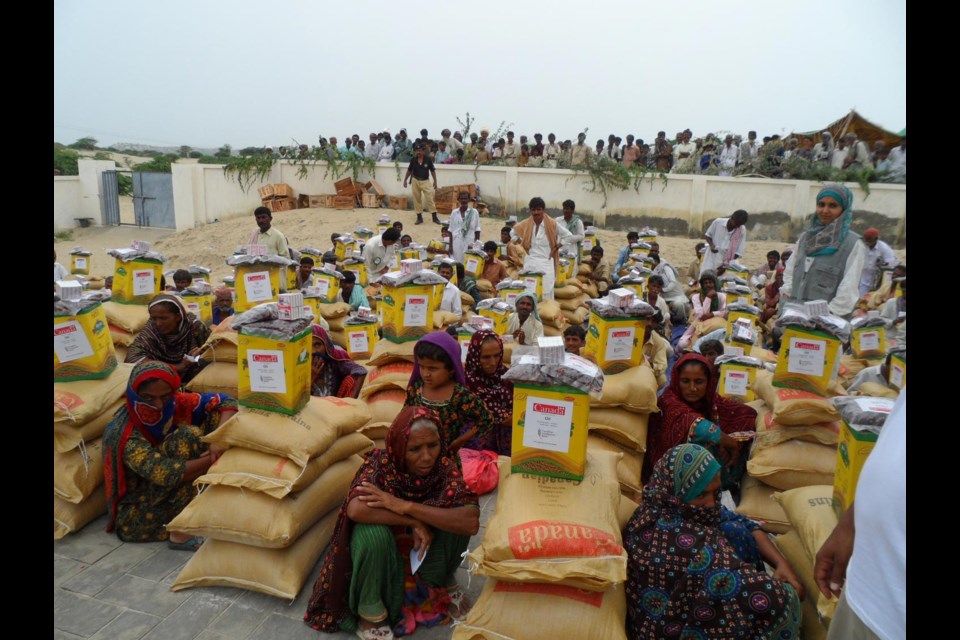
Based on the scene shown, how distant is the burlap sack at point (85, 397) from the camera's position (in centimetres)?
Answer: 315

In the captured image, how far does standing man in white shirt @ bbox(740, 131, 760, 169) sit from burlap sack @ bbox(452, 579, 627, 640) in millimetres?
15531

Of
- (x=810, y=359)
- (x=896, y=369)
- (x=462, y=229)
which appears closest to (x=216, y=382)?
(x=810, y=359)

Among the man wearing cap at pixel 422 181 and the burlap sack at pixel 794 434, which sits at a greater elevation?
the man wearing cap at pixel 422 181

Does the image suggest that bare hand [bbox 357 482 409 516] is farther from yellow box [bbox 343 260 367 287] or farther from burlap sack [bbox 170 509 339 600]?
yellow box [bbox 343 260 367 287]

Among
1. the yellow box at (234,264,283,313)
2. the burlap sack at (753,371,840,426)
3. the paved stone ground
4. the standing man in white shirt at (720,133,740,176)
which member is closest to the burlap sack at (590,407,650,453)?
the burlap sack at (753,371,840,426)

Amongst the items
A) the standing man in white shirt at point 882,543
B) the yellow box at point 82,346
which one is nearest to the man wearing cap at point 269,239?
the yellow box at point 82,346

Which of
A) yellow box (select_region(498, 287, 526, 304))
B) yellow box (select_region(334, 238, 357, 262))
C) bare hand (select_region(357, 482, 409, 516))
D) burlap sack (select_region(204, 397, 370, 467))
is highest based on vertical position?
yellow box (select_region(334, 238, 357, 262))

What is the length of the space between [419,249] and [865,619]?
7.89m

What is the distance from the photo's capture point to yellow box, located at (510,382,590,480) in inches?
97.3

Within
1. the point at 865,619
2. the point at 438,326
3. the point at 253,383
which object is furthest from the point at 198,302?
the point at 865,619

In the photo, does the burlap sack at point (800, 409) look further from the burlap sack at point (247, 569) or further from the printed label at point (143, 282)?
the printed label at point (143, 282)

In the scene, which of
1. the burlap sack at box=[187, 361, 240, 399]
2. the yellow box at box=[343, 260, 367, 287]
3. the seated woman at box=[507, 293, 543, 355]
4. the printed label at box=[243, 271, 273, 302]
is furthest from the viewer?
the yellow box at box=[343, 260, 367, 287]

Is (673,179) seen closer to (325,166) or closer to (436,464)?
(325,166)

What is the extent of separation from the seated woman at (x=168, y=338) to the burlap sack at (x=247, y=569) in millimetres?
1682
